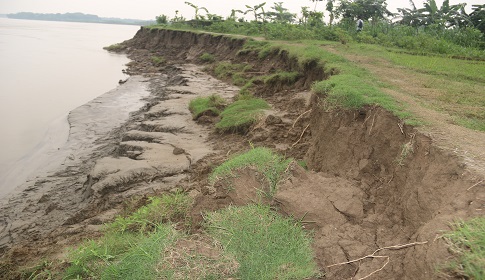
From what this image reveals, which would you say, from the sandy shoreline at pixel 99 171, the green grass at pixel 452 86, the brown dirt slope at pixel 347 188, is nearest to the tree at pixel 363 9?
the green grass at pixel 452 86

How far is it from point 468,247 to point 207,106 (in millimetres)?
8518

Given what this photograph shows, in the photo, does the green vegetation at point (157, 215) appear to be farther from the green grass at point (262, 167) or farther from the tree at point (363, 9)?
the tree at point (363, 9)

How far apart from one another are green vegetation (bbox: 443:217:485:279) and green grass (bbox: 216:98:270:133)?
618 centimetres

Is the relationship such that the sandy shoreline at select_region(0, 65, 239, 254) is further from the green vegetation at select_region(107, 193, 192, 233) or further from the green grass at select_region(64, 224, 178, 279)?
the green grass at select_region(64, 224, 178, 279)

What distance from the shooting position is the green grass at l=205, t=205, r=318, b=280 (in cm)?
322

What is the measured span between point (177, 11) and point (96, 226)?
3616 centimetres

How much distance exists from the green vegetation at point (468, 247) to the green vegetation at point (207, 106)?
7.94 metres

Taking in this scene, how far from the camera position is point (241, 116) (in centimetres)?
900

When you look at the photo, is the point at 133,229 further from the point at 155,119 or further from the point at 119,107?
the point at 119,107

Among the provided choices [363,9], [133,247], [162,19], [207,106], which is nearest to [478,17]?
[363,9]

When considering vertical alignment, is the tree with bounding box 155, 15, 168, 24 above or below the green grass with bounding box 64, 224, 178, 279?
above

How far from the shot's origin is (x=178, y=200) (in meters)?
4.77

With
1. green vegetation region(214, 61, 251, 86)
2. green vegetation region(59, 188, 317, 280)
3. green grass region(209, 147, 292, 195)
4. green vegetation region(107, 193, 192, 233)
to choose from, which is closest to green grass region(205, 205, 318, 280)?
green vegetation region(59, 188, 317, 280)

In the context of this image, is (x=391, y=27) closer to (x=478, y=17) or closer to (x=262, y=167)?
(x=478, y=17)
